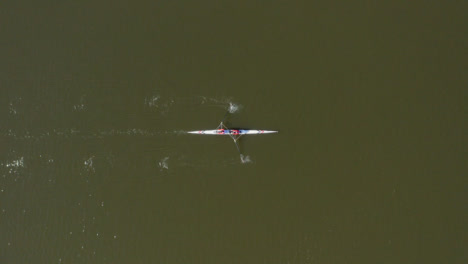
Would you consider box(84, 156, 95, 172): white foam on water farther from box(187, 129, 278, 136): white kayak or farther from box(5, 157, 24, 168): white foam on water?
box(187, 129, 278, 136): white kayak

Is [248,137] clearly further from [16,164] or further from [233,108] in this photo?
[16,164]

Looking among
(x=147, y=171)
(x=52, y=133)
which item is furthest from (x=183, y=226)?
(x=52, y=133)

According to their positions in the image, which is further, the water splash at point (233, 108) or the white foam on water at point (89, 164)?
the white foam on water at point (89, 164)

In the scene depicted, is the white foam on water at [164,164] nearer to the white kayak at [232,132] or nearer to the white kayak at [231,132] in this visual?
the white kayak at [231,132]

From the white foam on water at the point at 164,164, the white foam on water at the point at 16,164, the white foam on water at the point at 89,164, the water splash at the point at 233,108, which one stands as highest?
the water splash at the point at 233,108

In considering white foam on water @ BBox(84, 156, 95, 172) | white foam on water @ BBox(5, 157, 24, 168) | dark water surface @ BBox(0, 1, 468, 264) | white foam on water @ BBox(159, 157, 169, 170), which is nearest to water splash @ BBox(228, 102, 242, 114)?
dark water surface @ BBox(0, 1, 468, 264)

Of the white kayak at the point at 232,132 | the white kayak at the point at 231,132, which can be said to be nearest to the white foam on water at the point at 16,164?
the white kayak at the point at 231,132

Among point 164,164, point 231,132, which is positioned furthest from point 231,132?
point 164,164

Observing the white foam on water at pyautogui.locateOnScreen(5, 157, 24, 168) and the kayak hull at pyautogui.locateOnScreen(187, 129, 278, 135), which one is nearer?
the kayak hull at pyautogui.locateOnScreen(187, 129, 278, 135)

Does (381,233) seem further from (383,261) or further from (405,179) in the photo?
(405,179)
